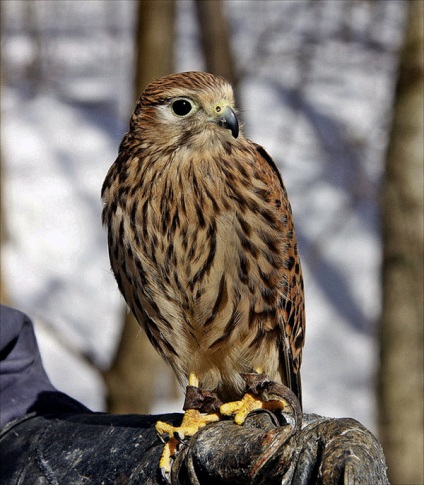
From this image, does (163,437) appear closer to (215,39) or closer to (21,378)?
(21,378)

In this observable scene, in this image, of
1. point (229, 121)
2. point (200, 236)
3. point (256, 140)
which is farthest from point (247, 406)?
point (256, 140)

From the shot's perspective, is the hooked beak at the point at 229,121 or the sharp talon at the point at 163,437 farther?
the hooked beak at the point at 229,121

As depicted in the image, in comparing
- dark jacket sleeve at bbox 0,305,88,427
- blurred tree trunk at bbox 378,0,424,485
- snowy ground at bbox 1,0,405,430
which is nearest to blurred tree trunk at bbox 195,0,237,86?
snowy ground at bbox 1,0,405,430

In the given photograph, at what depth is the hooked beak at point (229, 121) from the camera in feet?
10.1

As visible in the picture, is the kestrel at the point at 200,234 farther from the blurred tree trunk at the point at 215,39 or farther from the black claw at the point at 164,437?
the blurred tree trunk at the point at 215,39

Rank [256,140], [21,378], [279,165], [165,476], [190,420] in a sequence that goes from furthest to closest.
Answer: [256,140] → [279,165] → [21,378] → [190,420] → [165,476]

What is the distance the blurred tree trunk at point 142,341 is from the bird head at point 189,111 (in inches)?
116

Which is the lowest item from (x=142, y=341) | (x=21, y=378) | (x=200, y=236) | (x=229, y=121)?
(x=142, y=341)

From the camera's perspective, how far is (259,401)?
292 centimetres

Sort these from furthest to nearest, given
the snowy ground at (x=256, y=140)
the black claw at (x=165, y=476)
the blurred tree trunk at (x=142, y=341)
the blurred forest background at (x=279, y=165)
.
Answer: the snowy ground at (x=256, y=140) → the blurred tree trunk at (x=142, y=341) → the blurred forest background at (x=279, y=165) → the black claw at (x=165, y=476)

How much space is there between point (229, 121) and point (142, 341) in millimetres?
3181

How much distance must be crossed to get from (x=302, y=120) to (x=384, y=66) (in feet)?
7.76

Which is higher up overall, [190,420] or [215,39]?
[215,39]

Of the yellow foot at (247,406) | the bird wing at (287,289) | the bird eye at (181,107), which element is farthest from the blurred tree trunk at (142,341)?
the yellow foot at (247,406)
